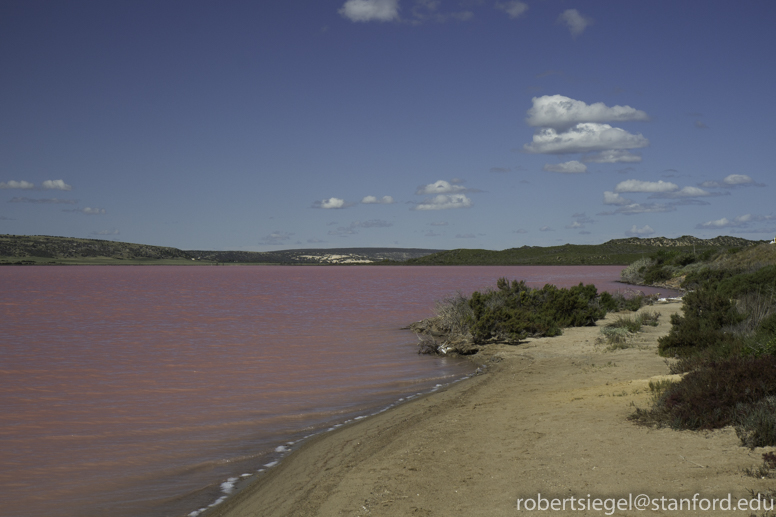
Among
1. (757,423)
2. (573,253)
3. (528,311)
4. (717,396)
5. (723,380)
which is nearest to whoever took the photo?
(757,423)

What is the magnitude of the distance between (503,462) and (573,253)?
15412 cm

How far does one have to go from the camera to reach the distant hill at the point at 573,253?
135000mm

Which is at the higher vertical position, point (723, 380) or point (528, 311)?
point (723, 380)

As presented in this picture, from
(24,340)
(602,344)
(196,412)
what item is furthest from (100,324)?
(602,344)

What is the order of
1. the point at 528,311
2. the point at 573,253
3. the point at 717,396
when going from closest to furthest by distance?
the point at 717,396 → the point at 528,311 → the point at 573,253

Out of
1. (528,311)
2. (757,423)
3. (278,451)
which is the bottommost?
(278,451)

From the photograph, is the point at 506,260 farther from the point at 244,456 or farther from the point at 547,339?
the point at 244,456

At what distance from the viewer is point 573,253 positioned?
152m

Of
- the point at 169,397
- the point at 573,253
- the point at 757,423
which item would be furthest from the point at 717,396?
the point at 573,253

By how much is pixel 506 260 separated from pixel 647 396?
509 feet

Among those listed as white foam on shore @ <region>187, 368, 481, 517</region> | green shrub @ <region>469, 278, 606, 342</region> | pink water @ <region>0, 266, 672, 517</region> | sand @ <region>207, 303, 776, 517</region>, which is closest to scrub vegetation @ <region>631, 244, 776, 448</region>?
sand @ <region>207, 303, 776, 517</region>

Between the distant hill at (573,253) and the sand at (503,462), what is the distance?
127 meters

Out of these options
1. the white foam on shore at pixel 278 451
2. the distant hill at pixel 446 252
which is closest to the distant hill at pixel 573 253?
the distant hill at pixel 446 252

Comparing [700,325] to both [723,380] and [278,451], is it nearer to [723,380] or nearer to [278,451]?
[723,380]
